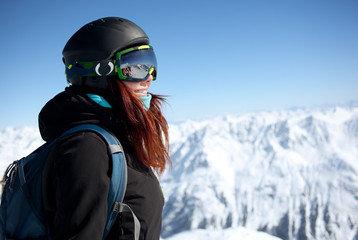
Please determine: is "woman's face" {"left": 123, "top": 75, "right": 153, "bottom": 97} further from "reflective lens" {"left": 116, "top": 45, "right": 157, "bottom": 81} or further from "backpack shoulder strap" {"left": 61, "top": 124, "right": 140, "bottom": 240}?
"backpack shoulder strap" {"left": 61, "top": 124, "right": 140, "bottom": 240}

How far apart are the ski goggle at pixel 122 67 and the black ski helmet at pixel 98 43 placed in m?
0.05

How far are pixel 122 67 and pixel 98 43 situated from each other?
0.36 m

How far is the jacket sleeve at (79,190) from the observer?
5.85 feet

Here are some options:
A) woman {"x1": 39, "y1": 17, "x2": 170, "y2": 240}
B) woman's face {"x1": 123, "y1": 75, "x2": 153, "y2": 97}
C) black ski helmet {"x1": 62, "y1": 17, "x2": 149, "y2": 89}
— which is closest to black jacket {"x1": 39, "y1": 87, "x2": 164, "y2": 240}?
woman {"x1": 39, "y1": 17, "x2": 170, "y2": 240}

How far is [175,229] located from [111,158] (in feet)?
712

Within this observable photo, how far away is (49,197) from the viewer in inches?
77.6

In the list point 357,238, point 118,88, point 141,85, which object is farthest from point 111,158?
point 357,238

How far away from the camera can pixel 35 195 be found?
6.48ft

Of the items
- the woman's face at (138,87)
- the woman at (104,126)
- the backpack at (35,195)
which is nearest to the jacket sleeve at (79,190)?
the woman at (104,126)

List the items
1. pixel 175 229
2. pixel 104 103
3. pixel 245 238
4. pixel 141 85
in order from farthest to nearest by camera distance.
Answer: pixel 175 229, pixel 245 238, pixel 141 85, pixel 104 103

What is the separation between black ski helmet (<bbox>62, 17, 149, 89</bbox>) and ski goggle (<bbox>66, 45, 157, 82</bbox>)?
0.18ft

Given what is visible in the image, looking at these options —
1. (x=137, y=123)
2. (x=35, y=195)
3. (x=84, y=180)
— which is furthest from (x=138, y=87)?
(x=35, y=195)

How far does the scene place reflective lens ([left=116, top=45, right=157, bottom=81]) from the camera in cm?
261

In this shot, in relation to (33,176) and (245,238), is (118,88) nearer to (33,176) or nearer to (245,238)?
(33,176)
